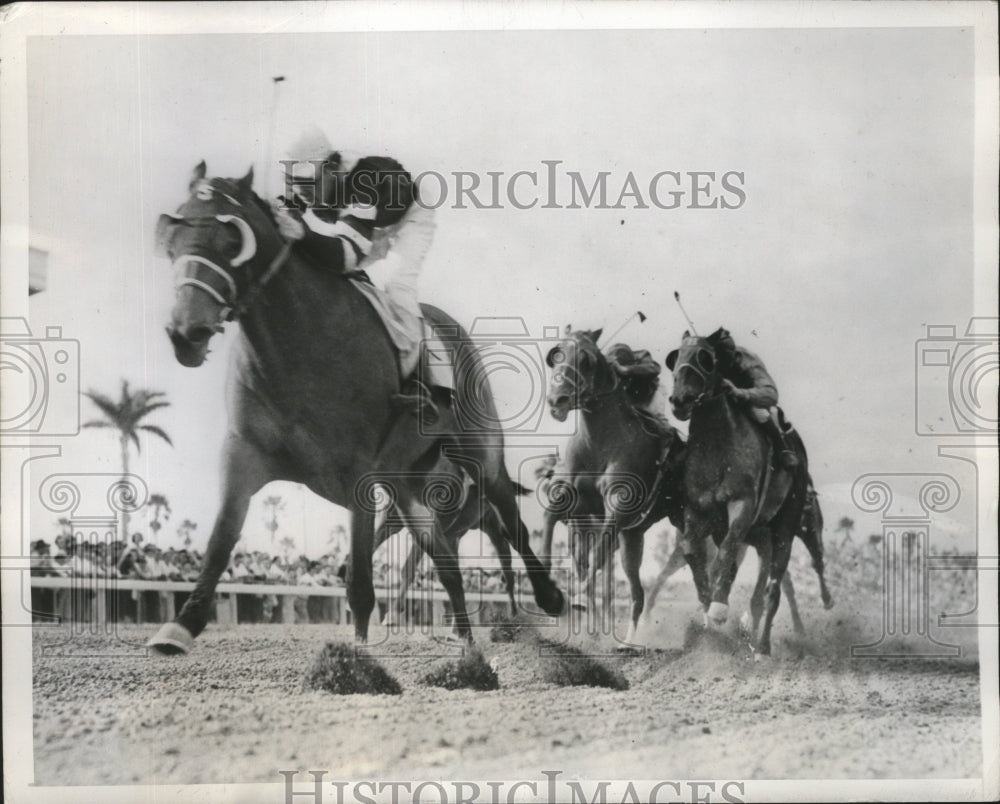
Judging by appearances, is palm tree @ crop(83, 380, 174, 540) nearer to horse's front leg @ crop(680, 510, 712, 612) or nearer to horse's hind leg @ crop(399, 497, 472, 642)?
horse's hind leg @ crop(399, 497, 472, 642)

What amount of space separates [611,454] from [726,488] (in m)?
0.56

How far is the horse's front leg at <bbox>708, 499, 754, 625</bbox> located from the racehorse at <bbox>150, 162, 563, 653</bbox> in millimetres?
706

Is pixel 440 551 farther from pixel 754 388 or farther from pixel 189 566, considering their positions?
pixel 754 388

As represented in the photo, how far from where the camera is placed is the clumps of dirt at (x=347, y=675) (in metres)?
4.75

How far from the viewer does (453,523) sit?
15.8ft

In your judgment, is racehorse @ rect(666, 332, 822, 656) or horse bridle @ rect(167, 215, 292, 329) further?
racehorse @ rect(666, 332, 822, 656)

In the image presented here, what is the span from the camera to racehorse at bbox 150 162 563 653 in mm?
4738

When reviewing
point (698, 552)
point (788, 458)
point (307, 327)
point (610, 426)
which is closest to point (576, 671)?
point (698, 552)

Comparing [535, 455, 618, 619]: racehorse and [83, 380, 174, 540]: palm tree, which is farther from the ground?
[83, 380, 174, 540]: palm tree

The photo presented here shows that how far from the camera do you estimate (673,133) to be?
4801mm

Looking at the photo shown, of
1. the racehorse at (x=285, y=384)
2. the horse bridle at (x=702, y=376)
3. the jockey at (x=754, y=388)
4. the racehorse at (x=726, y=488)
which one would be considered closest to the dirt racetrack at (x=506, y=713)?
the racehorse at (x=726, y=488)

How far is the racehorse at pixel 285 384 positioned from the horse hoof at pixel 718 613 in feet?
2.22

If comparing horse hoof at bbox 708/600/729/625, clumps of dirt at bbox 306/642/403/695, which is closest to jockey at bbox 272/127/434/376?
clumps of dirt at bbox 306/642/403/695

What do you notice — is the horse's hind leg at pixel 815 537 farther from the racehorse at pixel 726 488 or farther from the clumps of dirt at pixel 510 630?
the clumps of dirt at pixel 510 630
